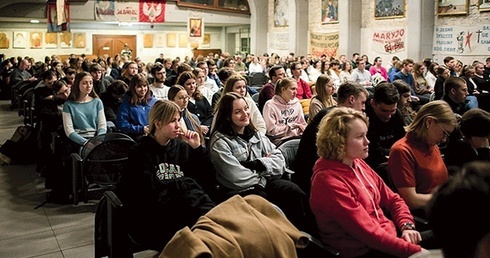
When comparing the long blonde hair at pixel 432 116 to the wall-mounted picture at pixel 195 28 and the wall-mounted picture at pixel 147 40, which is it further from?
the wall-mounted picture at pixel 147 40

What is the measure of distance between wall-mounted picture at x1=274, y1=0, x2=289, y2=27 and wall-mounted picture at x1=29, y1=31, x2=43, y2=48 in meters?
11.5

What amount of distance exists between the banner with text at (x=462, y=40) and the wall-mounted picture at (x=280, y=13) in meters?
9.20

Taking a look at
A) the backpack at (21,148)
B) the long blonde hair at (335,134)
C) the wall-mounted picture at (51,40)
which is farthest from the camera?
the wall-mounted picture at (51,40)

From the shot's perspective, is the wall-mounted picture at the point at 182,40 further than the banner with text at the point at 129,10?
Yes

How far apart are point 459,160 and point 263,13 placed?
22895mm

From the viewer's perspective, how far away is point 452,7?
16406 mm

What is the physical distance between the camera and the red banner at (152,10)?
23.4 m

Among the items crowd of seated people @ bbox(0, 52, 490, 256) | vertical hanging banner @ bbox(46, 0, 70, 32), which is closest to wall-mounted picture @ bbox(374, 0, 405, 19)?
vertical hanging banner @ bbox(46, 0, 70, 32)

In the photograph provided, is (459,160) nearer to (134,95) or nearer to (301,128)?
(301,128)

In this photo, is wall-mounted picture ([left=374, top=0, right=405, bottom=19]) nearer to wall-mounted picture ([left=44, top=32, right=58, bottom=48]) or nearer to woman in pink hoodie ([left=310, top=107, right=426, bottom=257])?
wall-mounted picture ([left=44, top=32, right=58, bottom=48])

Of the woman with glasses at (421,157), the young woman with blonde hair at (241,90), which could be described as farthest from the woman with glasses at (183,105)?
the woman with glasses at (421,157)

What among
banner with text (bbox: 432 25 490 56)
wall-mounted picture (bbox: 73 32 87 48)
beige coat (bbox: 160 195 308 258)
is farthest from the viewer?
wall-mounted picture (bbox: 73 32 87 48)

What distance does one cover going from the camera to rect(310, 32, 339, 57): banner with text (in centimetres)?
2184

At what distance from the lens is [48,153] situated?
6.71 metres
